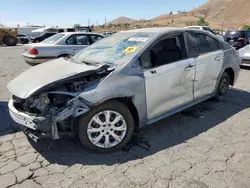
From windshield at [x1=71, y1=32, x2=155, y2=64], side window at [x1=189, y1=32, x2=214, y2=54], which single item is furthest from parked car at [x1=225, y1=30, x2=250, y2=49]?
windshield at [x1=71, y1=32, x2=155, y2=64]

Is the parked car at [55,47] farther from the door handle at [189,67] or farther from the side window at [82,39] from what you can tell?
the door handle at [189,67]

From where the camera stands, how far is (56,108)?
3.07 m

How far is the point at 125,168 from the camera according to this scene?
3.00 metres

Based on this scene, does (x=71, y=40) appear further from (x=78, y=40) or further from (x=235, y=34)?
(x=235, y=34)

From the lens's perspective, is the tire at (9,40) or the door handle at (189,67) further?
the tire at (9,40)

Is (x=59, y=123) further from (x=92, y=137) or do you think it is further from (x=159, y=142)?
(x=159, y=142)

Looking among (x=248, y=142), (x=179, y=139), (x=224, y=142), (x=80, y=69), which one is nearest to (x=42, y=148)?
(x=80, y=69)

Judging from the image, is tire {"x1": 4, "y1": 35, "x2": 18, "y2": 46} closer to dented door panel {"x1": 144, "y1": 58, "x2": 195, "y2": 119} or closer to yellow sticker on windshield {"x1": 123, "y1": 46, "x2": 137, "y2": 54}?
yellow sticker on windshield {"x1": 123, "y1": 46, "x2": 137, "y2": 54}

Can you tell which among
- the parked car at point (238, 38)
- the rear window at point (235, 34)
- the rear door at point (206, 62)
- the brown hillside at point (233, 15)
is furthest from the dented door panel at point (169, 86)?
the brown hillside at point (233, 15)

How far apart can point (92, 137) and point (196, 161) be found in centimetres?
136

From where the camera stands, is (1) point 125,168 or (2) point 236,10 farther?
(2) point 236,10

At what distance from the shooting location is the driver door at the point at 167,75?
11.6ft

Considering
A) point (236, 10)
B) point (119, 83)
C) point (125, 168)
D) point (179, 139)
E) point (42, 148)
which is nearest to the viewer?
point (125, 168)

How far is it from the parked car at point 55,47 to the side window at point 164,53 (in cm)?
528
